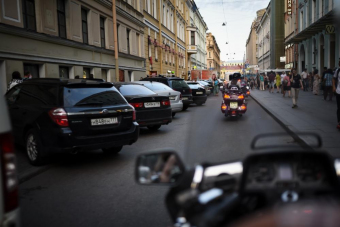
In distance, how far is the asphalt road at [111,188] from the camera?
6.98ft

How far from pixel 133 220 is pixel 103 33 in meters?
20.2

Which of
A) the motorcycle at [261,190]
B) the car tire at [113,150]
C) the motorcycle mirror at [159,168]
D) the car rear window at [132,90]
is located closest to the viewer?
the motorcycle at [261,190]

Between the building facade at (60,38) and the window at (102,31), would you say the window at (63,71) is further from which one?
the window at (102,31)

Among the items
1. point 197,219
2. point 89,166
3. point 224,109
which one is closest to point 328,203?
point 197,219

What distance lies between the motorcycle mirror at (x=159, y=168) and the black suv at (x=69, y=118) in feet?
13.6

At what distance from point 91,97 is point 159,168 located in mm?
4717

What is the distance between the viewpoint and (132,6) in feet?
90.8

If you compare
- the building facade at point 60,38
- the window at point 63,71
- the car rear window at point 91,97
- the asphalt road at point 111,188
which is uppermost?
the building facade at point 60,38

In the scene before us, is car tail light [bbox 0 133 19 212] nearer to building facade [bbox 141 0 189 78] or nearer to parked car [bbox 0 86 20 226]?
parked car [bbox 0 86 20 226]

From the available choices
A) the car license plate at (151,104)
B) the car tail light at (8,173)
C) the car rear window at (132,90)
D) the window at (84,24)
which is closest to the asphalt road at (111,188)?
the car tail light at (8,173)

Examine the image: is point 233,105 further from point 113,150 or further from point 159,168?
point 159,168

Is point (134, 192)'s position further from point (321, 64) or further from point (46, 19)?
point (321, 64)

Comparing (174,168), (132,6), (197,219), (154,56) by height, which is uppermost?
(132,6)

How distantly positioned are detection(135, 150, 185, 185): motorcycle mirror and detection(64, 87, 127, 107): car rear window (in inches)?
172
